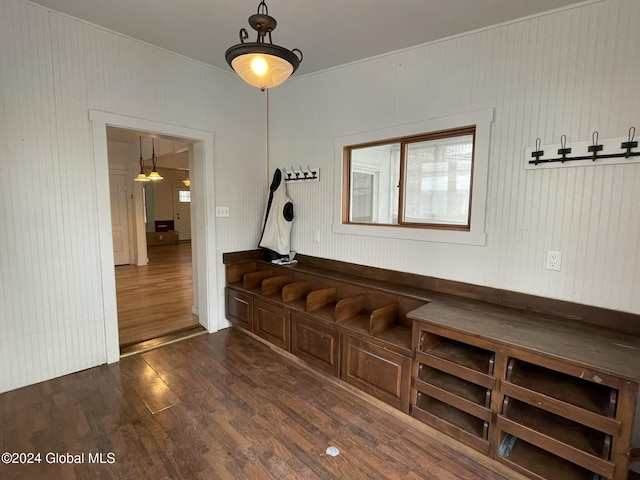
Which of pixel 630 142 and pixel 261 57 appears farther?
pixel 630 142

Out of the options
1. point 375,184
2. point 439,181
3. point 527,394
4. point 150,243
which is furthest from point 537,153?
point 150,243

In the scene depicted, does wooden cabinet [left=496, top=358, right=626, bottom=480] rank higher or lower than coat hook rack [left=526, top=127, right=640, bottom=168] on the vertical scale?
lower

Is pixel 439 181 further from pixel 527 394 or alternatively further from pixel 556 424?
pixel 556 424

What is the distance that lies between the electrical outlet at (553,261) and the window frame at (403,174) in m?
0.54

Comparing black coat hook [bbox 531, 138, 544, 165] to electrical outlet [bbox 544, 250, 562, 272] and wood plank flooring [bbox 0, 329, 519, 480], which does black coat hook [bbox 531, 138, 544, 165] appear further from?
wood plank flooring [bbox 0, 329, 519, 480]

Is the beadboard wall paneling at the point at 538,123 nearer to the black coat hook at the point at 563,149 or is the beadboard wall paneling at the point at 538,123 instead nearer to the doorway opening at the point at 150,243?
the black coat hook at the point at 563,149

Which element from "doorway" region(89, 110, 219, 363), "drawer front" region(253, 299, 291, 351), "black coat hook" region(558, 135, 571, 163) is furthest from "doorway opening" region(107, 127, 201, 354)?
"black coat hook" region(558, 135, 571, 163)

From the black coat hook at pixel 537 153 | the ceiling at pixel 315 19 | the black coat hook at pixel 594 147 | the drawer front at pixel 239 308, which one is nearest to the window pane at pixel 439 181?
the black coat hook at pixel 537 153

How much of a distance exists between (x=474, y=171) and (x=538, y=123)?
47 cm

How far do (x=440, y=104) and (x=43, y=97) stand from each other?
3072 millimetres

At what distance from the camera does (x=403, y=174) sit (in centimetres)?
279

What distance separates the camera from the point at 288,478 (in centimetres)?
168

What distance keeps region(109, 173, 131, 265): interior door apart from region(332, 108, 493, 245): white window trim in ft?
19.8

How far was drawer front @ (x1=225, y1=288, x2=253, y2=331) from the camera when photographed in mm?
3314
